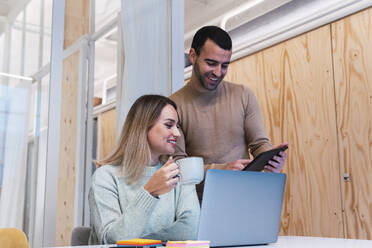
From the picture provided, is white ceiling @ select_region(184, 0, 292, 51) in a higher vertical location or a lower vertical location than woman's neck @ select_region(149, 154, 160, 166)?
higher

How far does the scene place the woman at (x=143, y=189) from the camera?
1.12 meters

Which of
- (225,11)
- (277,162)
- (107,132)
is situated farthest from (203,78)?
(225,11)

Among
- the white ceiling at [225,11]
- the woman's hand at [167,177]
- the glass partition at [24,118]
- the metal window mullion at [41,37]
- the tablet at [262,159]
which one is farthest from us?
the white ceiling at [225,11]

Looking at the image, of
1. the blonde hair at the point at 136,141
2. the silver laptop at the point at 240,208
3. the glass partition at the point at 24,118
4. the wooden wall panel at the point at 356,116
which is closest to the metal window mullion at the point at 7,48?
the glass partition at the point at 24,118

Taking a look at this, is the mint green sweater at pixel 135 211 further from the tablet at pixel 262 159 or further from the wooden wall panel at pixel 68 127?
the wooden wall panel at pixel 68 127

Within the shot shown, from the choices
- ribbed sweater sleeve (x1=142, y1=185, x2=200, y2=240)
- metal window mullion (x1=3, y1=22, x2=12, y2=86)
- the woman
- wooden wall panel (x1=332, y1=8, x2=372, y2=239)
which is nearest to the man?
the woman

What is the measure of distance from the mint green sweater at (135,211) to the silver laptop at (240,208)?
0.27 meters

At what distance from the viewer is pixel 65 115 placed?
7.02ft

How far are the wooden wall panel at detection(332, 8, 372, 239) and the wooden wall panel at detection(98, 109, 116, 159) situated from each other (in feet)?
4.65

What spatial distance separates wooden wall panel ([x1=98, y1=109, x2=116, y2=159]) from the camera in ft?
8.02

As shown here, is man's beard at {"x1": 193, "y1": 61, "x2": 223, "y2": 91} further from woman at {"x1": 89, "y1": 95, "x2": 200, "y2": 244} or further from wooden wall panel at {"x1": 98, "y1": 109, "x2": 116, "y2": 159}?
wooden wall panel at {"x1": 98, "y1": 109, "x2": 116, "y2": 159}

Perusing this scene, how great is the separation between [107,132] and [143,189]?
1500mm

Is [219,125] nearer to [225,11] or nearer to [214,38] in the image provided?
[214,38]

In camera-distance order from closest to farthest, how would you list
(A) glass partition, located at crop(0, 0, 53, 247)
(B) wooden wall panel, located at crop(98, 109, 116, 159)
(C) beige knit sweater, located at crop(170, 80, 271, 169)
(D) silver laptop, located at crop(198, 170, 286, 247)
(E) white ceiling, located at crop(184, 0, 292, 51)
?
(D) silver laptop, located at crop(198, 170, 286, 247) → (C) beige knit sweater, located at crop(170, 80, 271, 169) → (A) glass partition, located at crop(0, 0, 53, 247) → (B) wooden wall panel, located at crop(98, 109, 116, 159) → (E) white ceiling, located at crop(184, 0, 292, 51)
